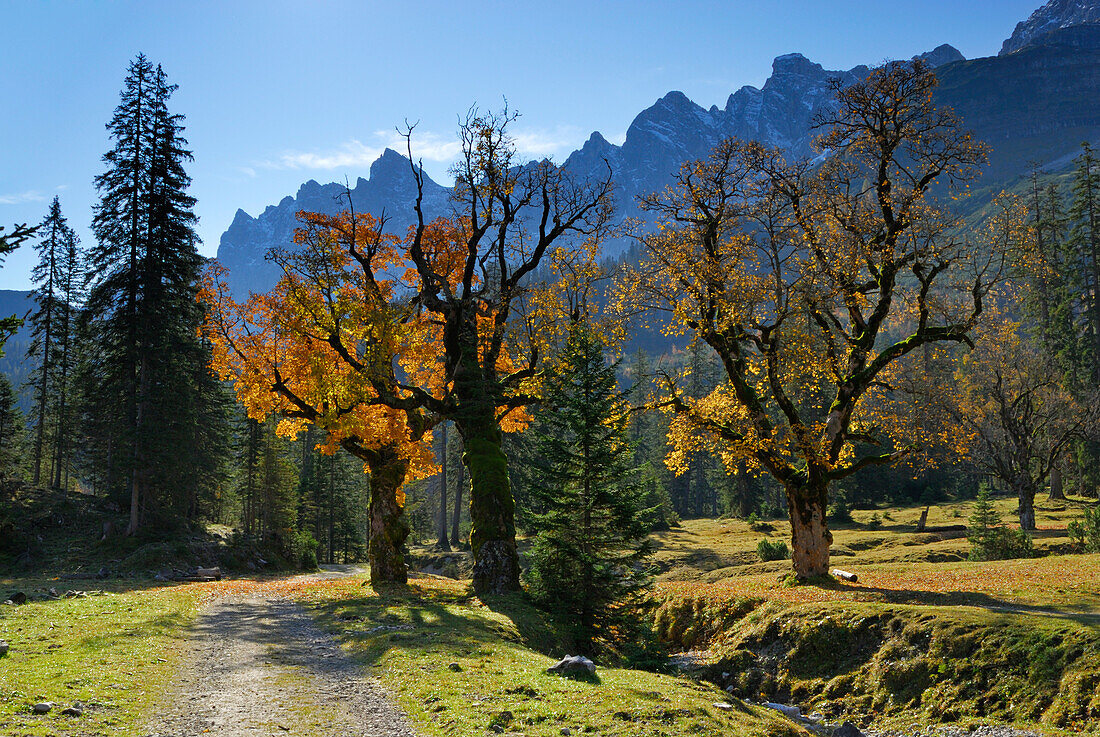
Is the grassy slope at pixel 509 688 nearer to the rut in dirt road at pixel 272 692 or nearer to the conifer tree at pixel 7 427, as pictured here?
the rut in dirt road at pixel 272 692

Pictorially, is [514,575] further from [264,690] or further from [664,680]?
[264,690]

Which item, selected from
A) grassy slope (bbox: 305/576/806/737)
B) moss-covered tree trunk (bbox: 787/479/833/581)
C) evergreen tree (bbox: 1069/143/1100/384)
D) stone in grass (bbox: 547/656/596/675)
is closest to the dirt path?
grassy slope (bbox: 305/576/806/737)

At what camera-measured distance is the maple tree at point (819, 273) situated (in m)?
20.3

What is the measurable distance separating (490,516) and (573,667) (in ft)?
35.4

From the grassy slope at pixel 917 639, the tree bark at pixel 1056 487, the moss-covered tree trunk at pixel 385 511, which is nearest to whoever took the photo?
the grassy slope at pixel 917 639

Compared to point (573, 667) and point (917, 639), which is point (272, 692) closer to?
point (573, 667)

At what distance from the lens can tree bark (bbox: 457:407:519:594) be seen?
846 inches

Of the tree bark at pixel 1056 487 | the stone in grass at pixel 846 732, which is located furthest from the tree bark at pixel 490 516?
the tree bark at pixel 1056 487

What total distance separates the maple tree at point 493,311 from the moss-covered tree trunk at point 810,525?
9.32 metres

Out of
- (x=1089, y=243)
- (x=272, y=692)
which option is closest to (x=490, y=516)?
(x=272, y=692)

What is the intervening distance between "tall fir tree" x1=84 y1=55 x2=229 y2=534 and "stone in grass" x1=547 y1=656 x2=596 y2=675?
29743 mm

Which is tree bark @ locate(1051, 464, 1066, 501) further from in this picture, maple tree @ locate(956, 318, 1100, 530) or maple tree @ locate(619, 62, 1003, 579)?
maple tree @ locate(619, 62, 1003, 579)

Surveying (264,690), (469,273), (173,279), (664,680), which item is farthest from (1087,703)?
(173,279)

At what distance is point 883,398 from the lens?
909 inches
